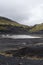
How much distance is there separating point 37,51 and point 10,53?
6.33 m

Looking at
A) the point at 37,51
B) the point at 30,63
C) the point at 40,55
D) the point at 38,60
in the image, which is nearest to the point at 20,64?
the point at 30,63

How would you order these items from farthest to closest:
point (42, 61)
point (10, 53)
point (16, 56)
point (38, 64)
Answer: point (10, 53) → point (16, 56) → point (42, 61) → point (38, 64)

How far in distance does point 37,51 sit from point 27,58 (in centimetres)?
677

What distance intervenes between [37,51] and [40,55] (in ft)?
13.0

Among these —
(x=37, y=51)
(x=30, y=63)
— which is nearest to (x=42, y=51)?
(x=37, y=51)

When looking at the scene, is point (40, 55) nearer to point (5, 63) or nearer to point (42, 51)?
point (42, 51)

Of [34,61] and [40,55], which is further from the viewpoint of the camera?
[40,55]

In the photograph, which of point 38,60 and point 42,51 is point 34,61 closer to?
point 38,60

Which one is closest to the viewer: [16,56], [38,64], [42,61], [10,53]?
[38,64]

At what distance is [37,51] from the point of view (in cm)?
5212

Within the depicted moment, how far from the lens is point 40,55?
48.2 metres

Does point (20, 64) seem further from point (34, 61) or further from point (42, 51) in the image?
point (42, 51)

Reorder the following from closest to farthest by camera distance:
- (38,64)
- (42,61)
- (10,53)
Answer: (38,64), (42,61), (10,53)

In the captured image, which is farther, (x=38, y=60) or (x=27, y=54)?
(x=27, y=54)
